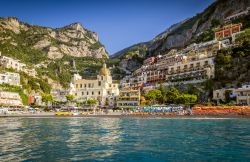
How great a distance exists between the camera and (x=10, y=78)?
111m

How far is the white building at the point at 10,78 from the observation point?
107 metres

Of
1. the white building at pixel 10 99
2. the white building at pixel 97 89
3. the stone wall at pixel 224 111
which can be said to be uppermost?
the white building at pixel 97 89

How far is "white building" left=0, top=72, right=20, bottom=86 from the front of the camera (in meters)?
107

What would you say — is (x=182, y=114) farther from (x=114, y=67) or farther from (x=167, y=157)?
(x=114, y=67)

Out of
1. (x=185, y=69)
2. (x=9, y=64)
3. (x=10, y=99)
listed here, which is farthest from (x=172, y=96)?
(x=9, y=64)

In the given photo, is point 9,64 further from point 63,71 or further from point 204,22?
point 204,22

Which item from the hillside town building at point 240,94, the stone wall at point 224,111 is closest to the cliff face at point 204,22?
the hillside town building at point 240,94

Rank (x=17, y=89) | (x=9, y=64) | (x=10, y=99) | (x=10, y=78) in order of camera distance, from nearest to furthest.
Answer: (x=10, y=99)
(x=17, y=89)
(x=10, y=78)
(x=9, y=64)

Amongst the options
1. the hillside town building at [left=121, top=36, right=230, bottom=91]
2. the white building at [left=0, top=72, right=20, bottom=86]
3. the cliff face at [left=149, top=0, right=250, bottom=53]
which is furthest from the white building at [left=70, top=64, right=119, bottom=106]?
the cliff face at [left=149, top=0, right=250, bottom=53]

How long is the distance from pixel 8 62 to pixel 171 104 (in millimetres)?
76403

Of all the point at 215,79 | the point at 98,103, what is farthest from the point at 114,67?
the point at 215,79

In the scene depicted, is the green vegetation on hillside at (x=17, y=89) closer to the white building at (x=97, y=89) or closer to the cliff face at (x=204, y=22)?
the white building at (x=97, y=89)

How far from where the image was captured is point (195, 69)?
3711 inches

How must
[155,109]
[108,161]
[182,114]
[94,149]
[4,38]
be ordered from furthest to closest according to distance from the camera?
[4,38] < [155,109] < [182,114] < [94,149] < [108,161]
